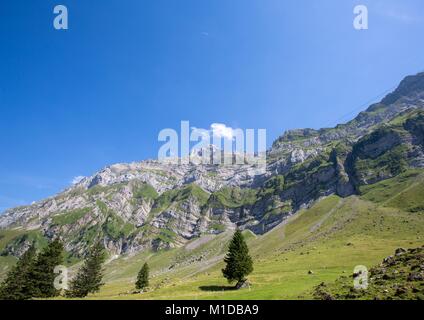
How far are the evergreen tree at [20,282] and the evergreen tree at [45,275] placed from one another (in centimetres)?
100

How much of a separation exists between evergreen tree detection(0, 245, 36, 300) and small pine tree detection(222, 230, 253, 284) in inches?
1595

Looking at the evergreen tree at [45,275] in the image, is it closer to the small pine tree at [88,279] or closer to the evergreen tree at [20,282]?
the evergreen tree at [20,282]

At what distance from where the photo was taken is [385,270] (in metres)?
37.4

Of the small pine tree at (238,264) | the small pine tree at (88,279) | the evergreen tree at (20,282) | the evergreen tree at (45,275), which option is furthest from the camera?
the small pine tree at (88,279)

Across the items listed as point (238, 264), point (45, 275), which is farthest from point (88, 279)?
point (238, 264)

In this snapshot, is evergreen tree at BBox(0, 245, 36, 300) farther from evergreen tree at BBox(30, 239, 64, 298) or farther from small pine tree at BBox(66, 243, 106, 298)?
small pine tree at BBox(66, 243, 106, 298)

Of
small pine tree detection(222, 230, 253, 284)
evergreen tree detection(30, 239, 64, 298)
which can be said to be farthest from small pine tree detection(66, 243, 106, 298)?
small pine tree detection(222, 230, 253, 284)

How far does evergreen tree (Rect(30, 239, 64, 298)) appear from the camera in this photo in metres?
69.0

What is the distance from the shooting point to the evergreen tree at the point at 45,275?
68988mm

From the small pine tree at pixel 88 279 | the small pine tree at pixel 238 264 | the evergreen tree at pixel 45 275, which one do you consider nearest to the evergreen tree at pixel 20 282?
the evergreen tree at pixel 45 275

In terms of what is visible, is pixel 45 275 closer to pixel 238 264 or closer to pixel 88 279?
pixel 88 279
